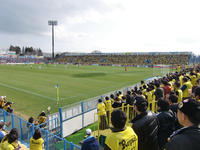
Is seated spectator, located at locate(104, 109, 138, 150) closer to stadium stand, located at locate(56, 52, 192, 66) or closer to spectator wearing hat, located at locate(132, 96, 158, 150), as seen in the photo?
spectator wearing hat, located at locate(132, 96, 158, 150)

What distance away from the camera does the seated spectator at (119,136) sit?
2.28 m

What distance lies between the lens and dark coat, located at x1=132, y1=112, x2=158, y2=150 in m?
2.86

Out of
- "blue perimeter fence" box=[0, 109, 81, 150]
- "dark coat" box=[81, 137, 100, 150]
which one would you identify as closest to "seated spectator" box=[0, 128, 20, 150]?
"blue perimeter fence" box=[0, 109, 81, 150]

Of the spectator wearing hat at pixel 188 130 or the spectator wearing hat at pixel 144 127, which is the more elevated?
the spectator wearing hat at pixel 188 130

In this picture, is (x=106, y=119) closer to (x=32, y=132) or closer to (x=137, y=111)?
(x=32, y=132)

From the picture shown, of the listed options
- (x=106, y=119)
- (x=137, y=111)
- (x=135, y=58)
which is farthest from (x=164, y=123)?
(x=135, y=58)

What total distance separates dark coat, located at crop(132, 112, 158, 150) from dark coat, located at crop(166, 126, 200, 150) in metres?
0.94

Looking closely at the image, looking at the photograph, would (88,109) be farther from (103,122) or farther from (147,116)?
(147,116)

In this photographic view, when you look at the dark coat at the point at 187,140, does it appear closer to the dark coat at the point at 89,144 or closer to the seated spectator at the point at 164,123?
the seated spectator at the point at 164,123

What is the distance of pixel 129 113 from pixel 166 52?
2502 inches

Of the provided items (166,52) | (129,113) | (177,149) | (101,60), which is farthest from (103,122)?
(101,60)

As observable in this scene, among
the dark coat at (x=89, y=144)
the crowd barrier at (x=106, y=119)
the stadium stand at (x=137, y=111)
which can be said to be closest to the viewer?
the stadium stand at (x=137, y=111)

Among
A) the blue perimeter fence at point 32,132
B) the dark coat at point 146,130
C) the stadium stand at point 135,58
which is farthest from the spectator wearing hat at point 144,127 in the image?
the stadium stand at point 135,58

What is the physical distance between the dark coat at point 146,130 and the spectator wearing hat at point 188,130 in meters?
0.90
